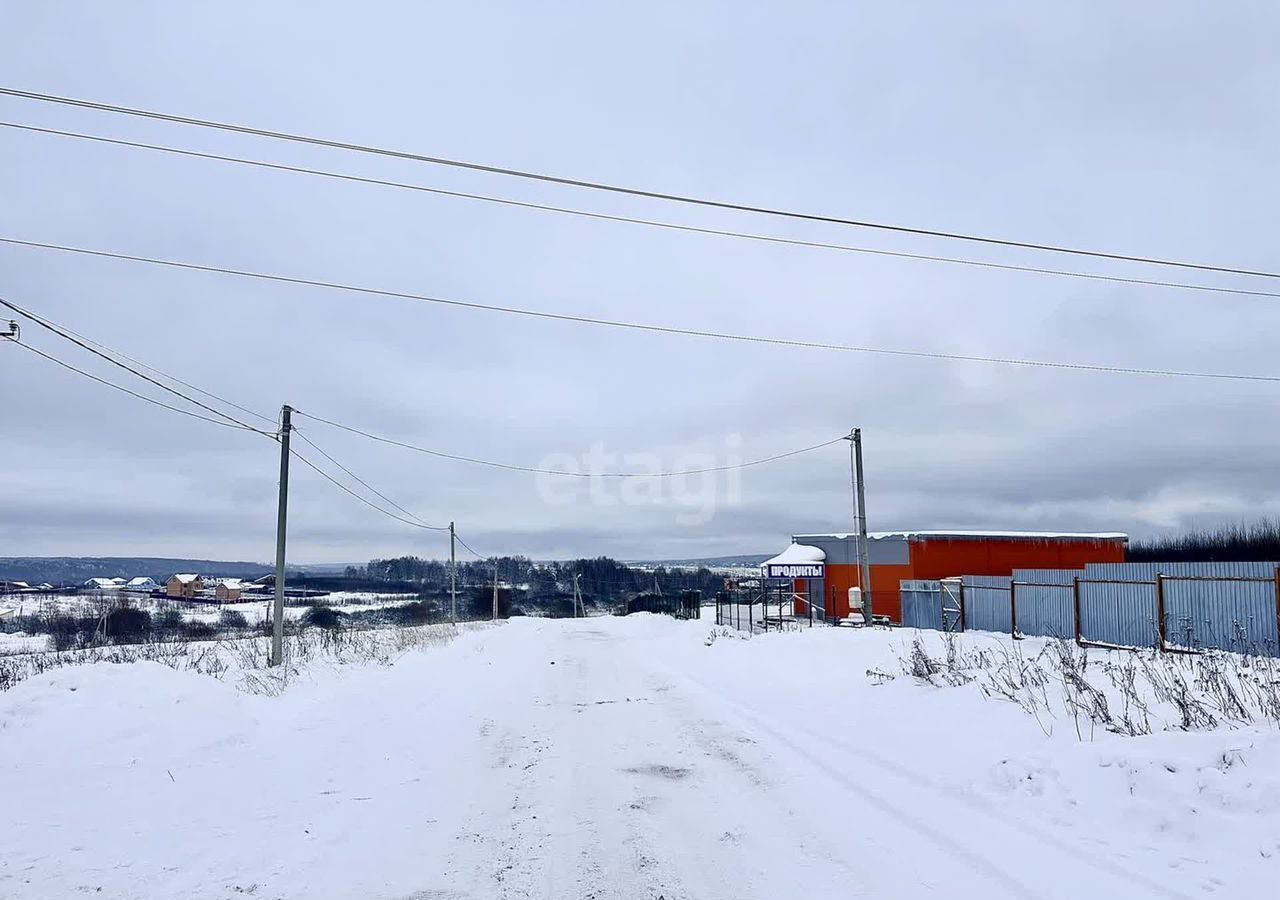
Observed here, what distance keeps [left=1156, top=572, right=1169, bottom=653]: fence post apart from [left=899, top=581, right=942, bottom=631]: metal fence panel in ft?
38.8

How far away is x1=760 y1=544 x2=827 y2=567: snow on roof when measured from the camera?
152 ft

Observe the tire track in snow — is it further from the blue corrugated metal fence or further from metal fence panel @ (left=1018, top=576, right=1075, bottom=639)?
metal fence panel @ (left=1018, top=576, right=1075, bottom=639)

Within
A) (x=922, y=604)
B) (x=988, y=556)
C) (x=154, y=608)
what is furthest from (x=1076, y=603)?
(x=154, y=608)

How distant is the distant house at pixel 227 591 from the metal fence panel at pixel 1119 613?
12894cm

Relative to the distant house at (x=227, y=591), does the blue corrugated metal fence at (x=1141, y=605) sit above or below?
above

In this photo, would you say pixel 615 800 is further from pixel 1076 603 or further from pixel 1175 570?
pixel 1175 570

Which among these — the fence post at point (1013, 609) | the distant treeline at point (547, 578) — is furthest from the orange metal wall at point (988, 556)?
the distant treeline at point (547, 578)

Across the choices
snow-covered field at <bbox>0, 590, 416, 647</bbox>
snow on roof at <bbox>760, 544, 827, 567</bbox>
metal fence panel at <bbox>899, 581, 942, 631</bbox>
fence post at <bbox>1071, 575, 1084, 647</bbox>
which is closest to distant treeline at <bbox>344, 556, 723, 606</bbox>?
snow-covered field at <bbox>0, 590, 416, 647</bbox>

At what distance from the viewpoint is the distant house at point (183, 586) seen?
140m

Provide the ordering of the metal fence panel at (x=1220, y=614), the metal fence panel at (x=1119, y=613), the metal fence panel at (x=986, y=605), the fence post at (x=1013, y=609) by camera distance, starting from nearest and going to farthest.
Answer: the metal fence panel at (x=1220, y=614) < the metal fence panel at (x=1119, y=613) < the fence post at (x=1013, y=609) < the metal fence panel at (x=986, y=605)

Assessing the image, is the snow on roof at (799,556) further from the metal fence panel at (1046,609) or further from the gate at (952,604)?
the metal fence panel at (1046,609)

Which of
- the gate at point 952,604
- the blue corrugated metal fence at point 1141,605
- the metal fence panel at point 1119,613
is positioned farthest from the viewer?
the gate at point 952,604

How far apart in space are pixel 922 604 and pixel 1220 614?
49.7 feet

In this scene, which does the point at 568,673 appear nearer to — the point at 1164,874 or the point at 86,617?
the point at 1164,874
